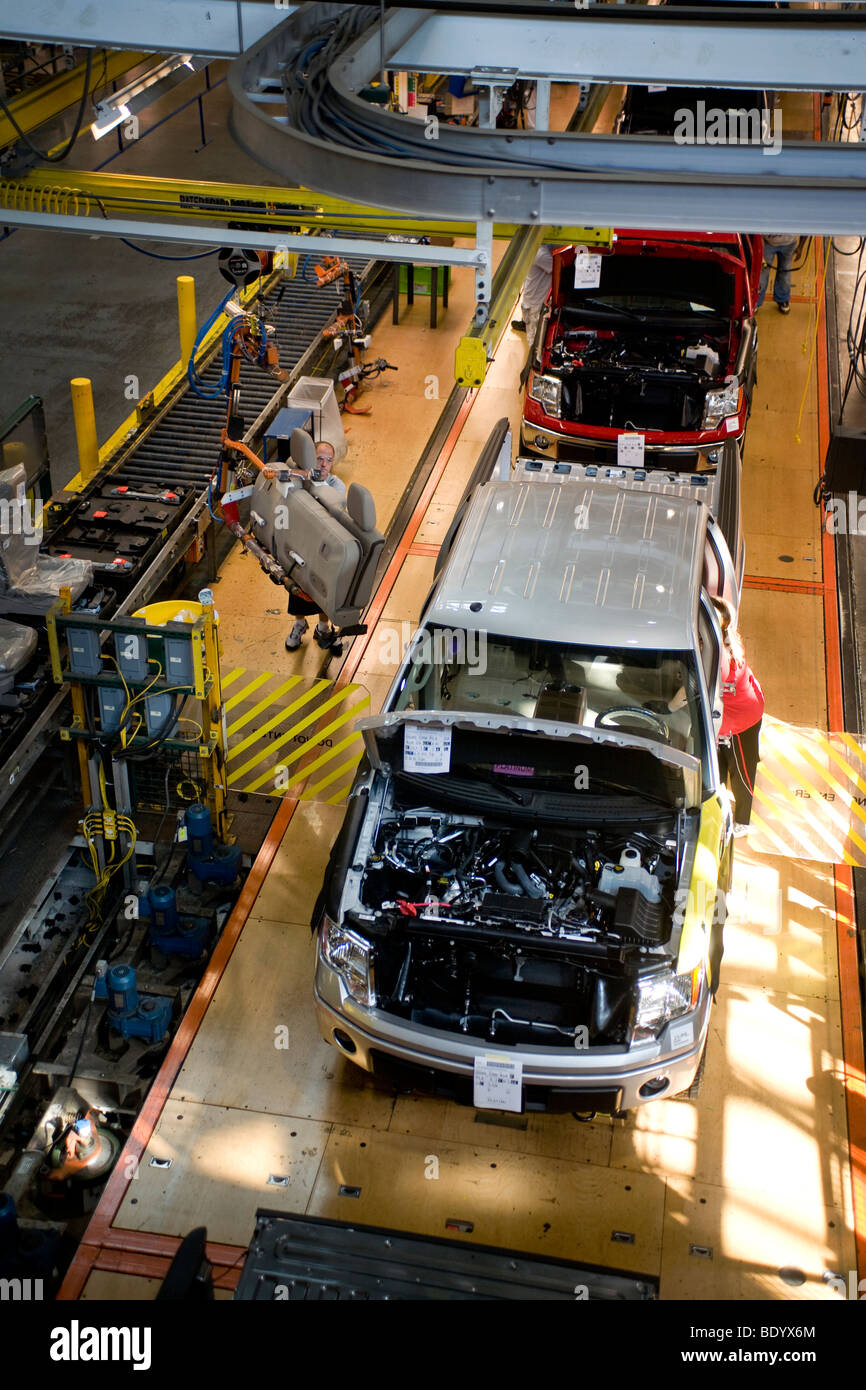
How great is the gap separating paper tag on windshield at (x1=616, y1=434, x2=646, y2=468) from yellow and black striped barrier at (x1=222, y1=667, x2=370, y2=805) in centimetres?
250

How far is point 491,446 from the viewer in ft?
26.7

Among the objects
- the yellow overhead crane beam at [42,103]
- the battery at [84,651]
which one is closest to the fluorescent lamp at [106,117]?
the yellow overhead crane beam at [42,103]

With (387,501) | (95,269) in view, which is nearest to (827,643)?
(387,501)

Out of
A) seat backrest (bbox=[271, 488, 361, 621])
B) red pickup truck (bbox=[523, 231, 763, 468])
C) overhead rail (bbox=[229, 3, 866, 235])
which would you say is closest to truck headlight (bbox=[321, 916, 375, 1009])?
overhead rail (bbox=[229, 3, 866, 235])

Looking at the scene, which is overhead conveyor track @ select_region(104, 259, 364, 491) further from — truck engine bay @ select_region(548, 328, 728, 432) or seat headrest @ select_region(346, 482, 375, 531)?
truck engine bay @ select_region(548, 328, 728, 432)

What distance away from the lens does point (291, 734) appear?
7.49 metres

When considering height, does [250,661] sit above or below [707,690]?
below

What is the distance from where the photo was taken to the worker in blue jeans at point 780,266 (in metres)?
12.0

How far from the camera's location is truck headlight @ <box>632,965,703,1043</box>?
4.80 meters

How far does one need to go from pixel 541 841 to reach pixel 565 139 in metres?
2.55

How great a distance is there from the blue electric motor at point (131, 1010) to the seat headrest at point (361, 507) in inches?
105

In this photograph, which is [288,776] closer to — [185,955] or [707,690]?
[185,955]

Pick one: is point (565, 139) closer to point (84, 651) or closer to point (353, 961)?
point (353, 961)

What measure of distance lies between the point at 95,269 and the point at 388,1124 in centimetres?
1045
